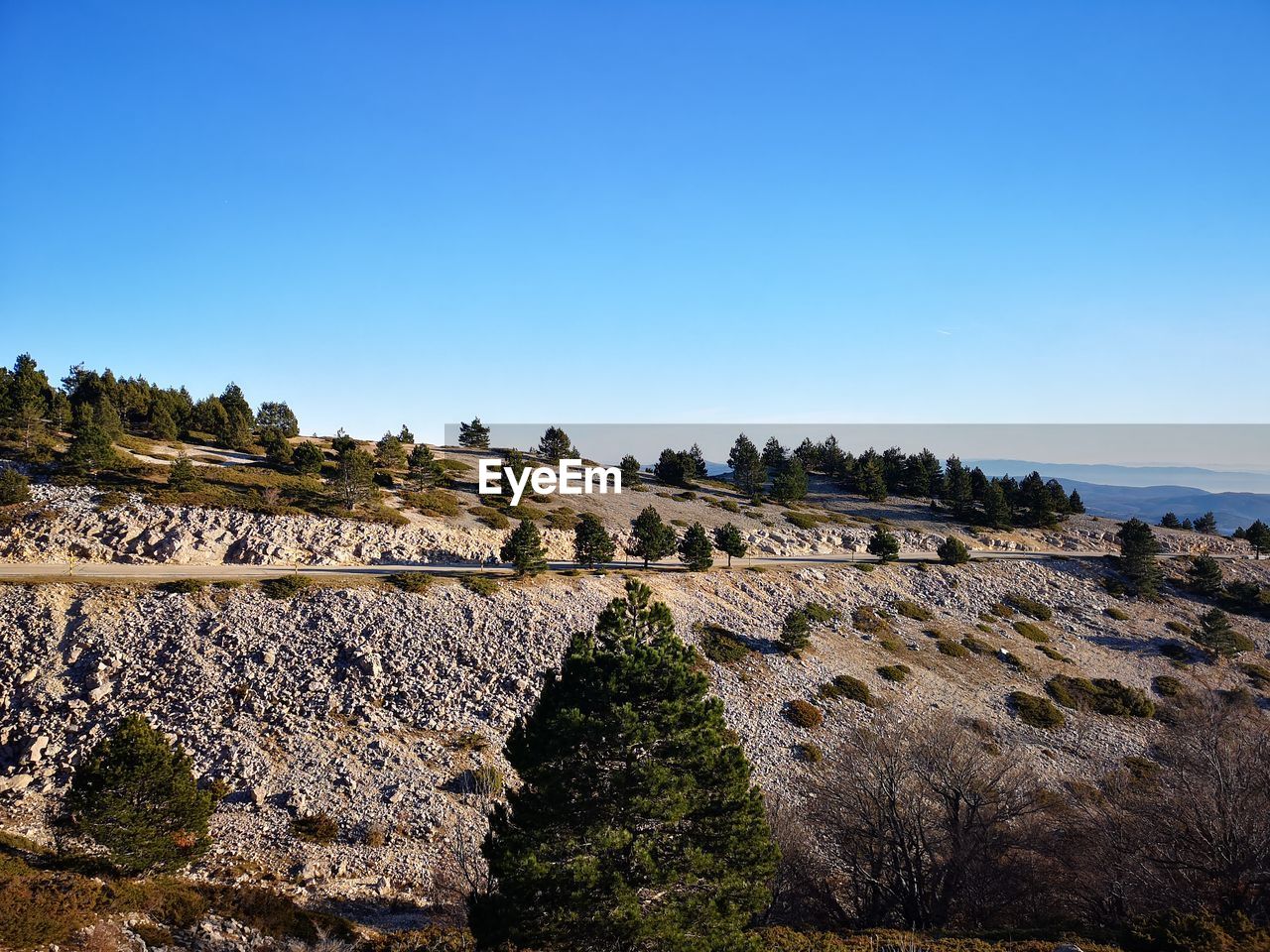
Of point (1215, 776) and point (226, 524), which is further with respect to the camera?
point (226, 524)

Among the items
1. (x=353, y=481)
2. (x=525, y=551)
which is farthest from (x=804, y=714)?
(x=353, y=481)

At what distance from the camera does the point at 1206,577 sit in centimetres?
5650

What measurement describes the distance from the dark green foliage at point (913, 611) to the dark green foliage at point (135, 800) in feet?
154

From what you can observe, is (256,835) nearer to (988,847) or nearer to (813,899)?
(813,899)

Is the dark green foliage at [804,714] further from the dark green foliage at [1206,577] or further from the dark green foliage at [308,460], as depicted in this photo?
the dark green foliage at [1206,577]

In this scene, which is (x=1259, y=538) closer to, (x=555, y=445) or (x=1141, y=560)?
(x=1141, y=560)

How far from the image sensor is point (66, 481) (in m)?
40.6

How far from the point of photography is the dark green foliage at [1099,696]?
39406mm

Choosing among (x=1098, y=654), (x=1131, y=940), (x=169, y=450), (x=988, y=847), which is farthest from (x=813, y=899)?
(x=169, y=450)

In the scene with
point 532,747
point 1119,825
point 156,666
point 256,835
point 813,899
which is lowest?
point 813,899

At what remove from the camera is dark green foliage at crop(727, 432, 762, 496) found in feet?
268

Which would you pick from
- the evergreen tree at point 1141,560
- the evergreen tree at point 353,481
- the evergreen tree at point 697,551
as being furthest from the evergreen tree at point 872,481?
the evergreen tree at point 353,481

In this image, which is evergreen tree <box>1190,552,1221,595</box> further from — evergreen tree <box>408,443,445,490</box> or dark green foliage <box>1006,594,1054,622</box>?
evergreen tree <box>408,443,445,490</box>

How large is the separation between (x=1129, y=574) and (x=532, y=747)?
2716 inches
